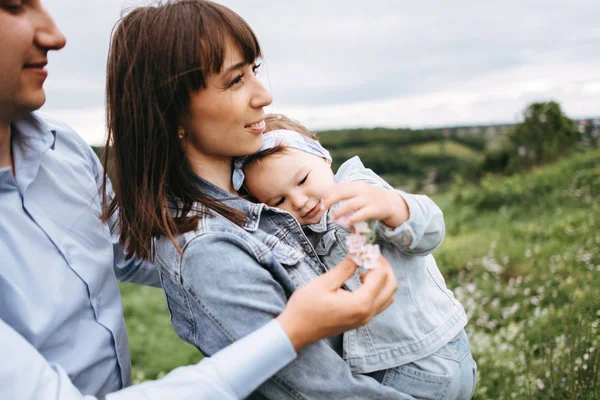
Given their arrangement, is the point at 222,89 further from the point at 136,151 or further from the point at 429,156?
the point at 429,156

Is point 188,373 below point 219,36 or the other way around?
below

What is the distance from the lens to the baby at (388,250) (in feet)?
5.57

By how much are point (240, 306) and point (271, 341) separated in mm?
138

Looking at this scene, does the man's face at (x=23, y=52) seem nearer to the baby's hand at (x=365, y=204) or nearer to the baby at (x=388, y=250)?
the baby at (x=388, y=250)

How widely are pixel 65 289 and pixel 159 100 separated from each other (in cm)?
66

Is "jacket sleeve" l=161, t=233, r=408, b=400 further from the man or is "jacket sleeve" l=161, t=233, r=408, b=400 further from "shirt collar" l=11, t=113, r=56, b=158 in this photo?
"shirt collar" l=11, t=113, r=56, b=158

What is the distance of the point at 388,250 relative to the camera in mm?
1852

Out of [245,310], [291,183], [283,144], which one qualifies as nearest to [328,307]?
[245,310]

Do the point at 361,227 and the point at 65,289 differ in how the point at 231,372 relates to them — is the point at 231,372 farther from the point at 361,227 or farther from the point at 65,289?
the point at 65,289

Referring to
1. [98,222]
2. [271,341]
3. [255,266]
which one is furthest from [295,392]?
[98,222]

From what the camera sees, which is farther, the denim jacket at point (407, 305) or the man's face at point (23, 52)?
the denim jacket at point (407, 305)

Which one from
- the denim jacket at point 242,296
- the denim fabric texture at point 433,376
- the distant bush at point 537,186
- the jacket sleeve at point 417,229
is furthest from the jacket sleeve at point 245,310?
the distant bush at point 537,186

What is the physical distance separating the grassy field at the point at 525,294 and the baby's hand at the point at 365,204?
1487mm

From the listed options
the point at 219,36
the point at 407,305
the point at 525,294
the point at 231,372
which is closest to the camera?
the point at 231,372
